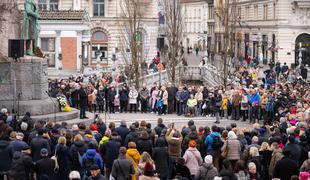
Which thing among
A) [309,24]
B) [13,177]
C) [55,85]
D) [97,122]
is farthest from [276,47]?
[13,177]

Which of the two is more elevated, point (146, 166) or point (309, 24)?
point (309, 24)

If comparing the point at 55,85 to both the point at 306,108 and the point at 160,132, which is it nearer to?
the point at 306,108

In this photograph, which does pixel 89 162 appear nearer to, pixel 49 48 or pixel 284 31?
pixel 49 48

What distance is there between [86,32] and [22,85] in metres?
45.6

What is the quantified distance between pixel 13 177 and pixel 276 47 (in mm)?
63445

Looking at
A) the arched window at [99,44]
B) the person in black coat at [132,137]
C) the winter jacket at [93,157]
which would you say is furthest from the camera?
the arched window at [99,44]

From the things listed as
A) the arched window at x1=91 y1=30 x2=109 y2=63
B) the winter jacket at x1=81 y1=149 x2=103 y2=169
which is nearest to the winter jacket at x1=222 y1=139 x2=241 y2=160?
the winter jacket at x1=81 y1=149 x2=103 y2=169

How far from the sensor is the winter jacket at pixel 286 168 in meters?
20.1

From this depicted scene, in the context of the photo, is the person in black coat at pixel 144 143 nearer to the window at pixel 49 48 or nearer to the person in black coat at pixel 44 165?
the person in black coat at pixel 44 165

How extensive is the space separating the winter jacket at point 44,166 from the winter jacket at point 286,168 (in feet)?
17.6

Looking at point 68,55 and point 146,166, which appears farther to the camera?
point 68,55

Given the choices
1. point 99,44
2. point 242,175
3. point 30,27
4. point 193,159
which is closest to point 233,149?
point 193,159

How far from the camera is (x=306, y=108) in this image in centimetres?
3189

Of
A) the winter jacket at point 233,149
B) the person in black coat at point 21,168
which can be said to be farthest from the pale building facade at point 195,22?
the person in black coat at point 21,168
